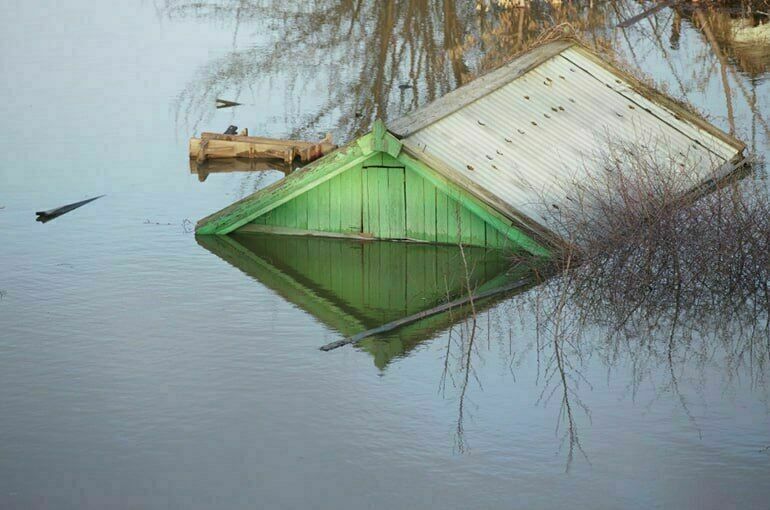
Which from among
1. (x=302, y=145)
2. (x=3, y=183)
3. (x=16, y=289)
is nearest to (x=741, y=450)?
(x=16, y=289)

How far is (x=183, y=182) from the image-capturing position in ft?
62.7

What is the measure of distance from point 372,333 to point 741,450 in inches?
162

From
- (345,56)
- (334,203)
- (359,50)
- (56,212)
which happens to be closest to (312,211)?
(334,203)

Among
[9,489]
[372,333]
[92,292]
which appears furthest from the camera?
[92,292]

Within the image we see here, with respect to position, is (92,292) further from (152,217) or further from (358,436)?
(358,436)

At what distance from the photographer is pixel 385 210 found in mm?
15453

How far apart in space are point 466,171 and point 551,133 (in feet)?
6.84

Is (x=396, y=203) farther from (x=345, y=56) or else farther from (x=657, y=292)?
(x=345, y=56)

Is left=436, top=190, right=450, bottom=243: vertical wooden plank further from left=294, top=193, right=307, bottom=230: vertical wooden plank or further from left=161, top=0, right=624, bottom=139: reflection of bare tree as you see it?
left=161, top=0, right=624, bottom=139: reflection of bare tree

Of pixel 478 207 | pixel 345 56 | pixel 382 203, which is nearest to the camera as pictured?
pixel 478 207

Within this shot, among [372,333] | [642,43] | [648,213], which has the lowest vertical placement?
[372,333]

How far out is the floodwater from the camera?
9.40 metres

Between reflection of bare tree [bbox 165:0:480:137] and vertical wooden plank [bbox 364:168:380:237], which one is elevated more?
reflection of bare tree [bbox 165:0:480:137]

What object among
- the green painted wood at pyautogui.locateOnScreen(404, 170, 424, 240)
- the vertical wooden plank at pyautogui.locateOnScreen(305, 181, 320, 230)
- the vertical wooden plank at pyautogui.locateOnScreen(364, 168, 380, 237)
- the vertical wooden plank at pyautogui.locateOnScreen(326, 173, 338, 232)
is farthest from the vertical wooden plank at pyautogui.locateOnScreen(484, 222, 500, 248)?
the vertical wooden plank at pyautogui.locateOnScreen(305, 181, 320, 230)
